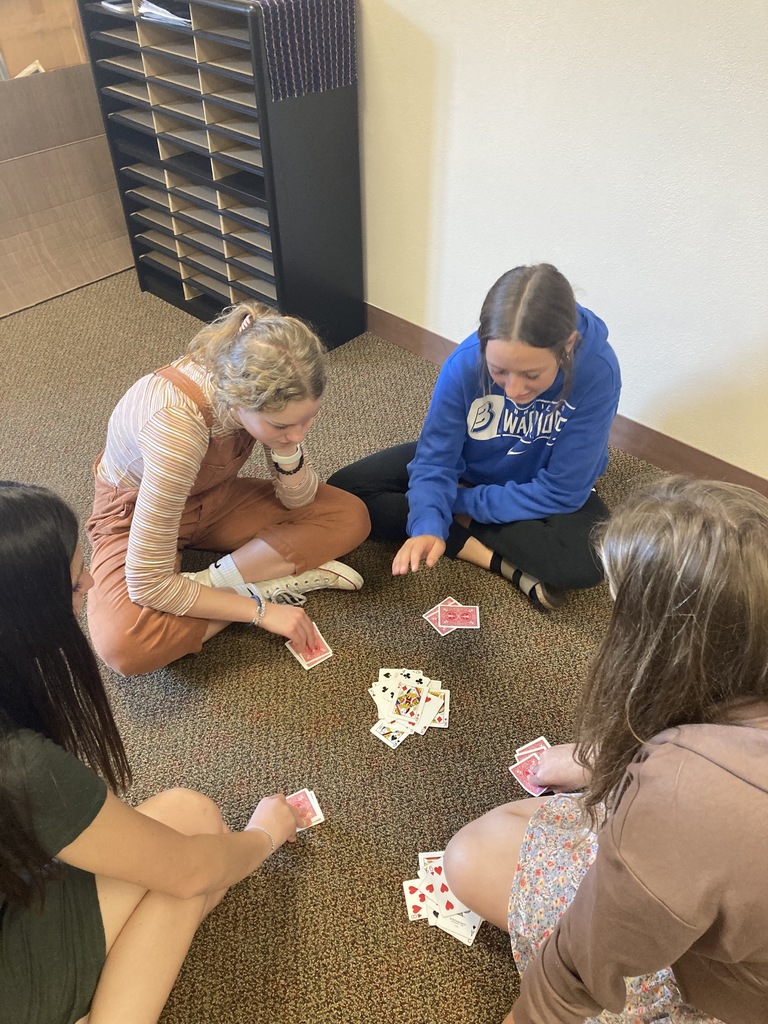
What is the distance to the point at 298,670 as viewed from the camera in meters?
1.75

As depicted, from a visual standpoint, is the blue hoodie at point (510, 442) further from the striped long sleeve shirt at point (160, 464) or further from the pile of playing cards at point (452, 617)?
the striped long sleeve shirt at point (160, 464)

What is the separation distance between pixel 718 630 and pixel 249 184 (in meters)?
2.29

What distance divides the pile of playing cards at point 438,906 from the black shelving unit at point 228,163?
1.91 meters

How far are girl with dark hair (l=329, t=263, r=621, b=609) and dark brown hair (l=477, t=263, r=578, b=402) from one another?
2 centimetres

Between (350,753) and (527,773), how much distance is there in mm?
382

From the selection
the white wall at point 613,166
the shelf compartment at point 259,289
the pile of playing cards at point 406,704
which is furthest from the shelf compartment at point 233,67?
the pile of playing cards at point 406,704

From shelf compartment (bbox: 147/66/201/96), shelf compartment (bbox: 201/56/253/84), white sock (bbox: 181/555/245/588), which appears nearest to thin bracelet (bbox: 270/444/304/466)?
white sock (bbox: 181/555/245/588)

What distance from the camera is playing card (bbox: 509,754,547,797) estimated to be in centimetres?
151

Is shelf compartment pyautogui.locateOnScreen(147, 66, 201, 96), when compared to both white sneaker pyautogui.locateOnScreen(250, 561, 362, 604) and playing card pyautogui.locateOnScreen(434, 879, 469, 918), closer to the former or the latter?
white sneaker pyautogui.locateOnScreen(250, 561, 362, 604)

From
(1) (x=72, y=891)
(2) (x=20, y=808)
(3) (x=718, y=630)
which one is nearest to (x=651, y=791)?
(3) (x=718, y=630)

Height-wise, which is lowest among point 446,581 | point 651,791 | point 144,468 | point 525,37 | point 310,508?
point 446,581

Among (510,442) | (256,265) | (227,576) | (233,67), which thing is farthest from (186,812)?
(233,67)

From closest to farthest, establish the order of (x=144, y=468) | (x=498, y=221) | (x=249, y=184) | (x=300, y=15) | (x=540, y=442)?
(x=144, y=468)
(x=540, y=442)
(x=300, y=15)
(x=498, y=221)
(x=249, y=184)

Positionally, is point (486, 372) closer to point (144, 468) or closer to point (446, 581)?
point (446, 581)
